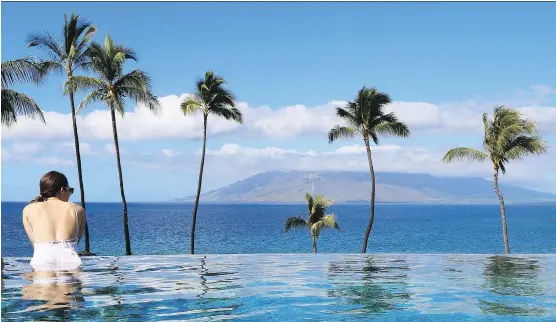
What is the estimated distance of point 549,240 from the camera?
379 feet

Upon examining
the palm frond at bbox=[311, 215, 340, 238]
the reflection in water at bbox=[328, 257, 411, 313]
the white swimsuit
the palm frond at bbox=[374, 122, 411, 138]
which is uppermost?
the palm frond at bbox=[374, 122, 411, 138]

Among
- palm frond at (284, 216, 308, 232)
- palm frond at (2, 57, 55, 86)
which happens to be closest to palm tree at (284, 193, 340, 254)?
palm frond at (284, 216, 308, 232)

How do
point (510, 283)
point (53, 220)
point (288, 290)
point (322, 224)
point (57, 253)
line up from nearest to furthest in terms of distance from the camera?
point (53, 220) → point (57, 253) → point (288, 290) → point (510, 283) → point (322, 224)

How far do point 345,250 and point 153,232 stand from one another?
50.4 m

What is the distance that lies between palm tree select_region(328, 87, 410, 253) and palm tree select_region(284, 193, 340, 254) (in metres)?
7.38

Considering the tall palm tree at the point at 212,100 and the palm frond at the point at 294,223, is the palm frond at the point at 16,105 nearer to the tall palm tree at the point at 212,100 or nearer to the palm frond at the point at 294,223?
the tall palm tree at the point at 212,100

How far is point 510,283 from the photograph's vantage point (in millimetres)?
14180

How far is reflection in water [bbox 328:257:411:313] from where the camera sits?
1132 cm

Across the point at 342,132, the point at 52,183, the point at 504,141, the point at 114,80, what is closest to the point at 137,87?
the point at 114,80

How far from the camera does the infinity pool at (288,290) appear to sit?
997cm

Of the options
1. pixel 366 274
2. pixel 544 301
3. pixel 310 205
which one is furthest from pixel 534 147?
pixel 544 301

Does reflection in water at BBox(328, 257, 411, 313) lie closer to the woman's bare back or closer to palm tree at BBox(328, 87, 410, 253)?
the woman's bare back

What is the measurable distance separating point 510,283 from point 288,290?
514 centimetres

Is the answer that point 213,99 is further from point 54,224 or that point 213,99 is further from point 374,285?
point 54,224
